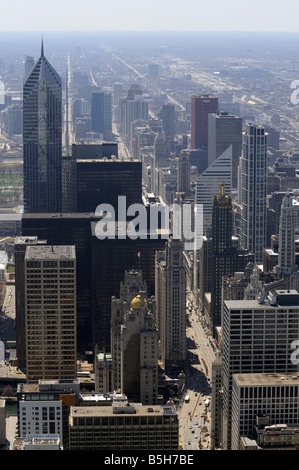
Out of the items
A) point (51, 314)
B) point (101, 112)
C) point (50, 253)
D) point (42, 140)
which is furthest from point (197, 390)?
point (101, 112)

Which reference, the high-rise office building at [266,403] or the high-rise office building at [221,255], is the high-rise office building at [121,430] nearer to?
the high-rise office building at [266,403]

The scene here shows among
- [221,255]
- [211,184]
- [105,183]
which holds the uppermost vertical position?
[105,183]

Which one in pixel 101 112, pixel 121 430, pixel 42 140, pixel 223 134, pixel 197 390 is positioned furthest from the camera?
pixel 101 112

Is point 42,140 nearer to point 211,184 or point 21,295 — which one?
point 211,184

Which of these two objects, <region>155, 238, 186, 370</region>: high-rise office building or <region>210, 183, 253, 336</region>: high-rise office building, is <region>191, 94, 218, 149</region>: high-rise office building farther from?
<region>155, 238, 186, 370</region>: high-rise office building

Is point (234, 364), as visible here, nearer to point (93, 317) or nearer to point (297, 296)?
point (297, 296)

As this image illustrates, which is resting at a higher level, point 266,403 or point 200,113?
point 200,113
